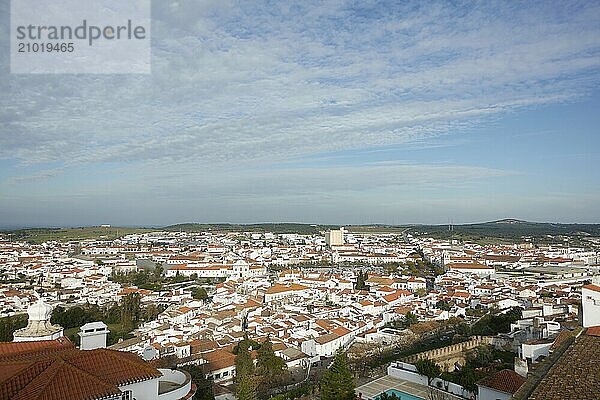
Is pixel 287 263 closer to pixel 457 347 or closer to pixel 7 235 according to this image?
pixel 457 347

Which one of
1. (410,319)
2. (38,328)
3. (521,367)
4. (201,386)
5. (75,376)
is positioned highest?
(75,376)

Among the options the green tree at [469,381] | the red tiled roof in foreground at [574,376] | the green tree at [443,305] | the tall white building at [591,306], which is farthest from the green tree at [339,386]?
the green tree at [443,305]

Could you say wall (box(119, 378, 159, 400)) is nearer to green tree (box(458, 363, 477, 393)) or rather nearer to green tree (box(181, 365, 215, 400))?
green tree (box(181, 365, 215, 400))

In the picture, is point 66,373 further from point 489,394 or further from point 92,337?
point 489,394

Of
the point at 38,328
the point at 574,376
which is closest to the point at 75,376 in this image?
the point at 38,328

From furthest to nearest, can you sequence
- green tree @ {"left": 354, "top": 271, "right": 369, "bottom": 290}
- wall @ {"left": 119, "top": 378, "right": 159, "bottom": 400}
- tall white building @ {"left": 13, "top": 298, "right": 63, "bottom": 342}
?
green tree @ {"left": 354, "top": 271, "right": 369, "bottom": 290}, tall white building @ {"left": 13, "top": 298, "right": 63, "bottom": 342}, wall @ {"left": 119, "top": 378, "right": 159, "bottom": 400}

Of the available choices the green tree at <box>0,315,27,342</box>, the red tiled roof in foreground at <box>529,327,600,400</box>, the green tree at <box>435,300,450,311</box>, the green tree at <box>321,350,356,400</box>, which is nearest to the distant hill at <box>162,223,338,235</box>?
the green tree at <box>435,300,450,311</box>
